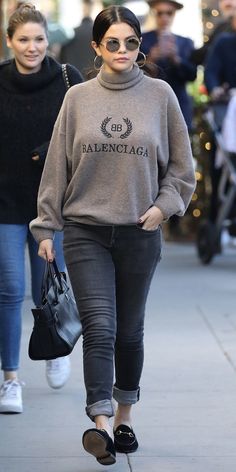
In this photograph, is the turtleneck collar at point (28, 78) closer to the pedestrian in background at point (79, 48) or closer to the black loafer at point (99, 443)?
the black loafer at point (99, 443)

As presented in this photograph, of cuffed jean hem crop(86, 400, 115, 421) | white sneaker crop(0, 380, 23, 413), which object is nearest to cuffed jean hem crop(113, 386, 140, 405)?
cuffed jean hem crop(86, 400, 115, 421)

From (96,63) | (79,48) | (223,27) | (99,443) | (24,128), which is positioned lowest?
(79,48)

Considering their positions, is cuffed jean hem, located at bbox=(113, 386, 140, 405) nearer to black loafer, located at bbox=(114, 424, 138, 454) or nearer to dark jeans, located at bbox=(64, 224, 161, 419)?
dark jeans, located at bbox=(64, 224, 161, 419)

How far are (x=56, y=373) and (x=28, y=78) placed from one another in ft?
4.63

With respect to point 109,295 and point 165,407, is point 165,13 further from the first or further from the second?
point 109,295

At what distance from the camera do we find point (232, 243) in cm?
1260

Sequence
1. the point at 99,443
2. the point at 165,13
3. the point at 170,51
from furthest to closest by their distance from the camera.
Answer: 1. the point at 165,13
2. the point at 170,51
3. the point at 99,443

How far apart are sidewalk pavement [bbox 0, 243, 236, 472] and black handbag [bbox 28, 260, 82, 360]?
45 cm

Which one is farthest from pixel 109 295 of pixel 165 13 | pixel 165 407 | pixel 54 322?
pixel 165 13

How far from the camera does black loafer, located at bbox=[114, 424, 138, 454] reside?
5.24m

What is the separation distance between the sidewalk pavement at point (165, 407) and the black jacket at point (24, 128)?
933 mm

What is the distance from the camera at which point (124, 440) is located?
525cm

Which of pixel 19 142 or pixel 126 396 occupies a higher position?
pixel 19 142

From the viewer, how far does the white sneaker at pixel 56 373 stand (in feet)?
20.7
